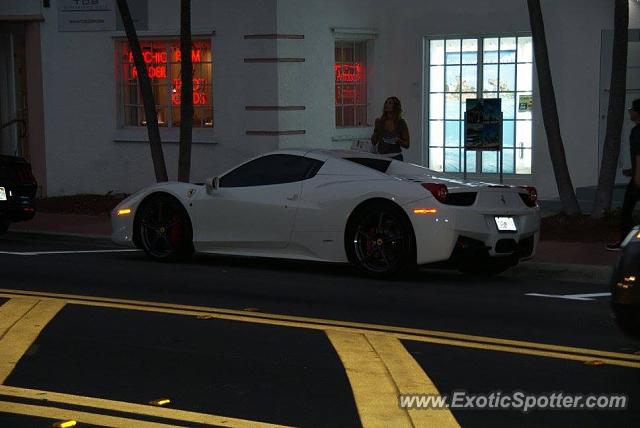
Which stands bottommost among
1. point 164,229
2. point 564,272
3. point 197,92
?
point 564,272

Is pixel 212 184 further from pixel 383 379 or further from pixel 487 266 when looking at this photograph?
pixel 383 379

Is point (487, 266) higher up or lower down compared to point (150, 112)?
lower down

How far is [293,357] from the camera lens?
8.46 meters

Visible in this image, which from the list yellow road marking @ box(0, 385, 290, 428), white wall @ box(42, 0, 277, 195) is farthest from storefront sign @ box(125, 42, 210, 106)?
yellow road marking @ box(0, 385, 290, 428)

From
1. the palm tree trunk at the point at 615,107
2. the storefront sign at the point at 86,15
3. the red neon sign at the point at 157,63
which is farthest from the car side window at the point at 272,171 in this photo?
the storefront sign at the point at 86,15

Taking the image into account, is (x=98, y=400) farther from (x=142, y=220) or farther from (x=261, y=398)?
(x=142, y=220)

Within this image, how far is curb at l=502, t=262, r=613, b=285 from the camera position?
12.8 metres

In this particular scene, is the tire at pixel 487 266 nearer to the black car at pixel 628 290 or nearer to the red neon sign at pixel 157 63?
the black car at pixel 628 290

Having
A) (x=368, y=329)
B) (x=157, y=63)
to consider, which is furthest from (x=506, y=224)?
(x=157, y=63)

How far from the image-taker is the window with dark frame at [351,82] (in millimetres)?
21500

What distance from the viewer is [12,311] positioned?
10.3m

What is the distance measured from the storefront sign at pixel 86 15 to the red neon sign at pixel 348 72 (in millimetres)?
3886

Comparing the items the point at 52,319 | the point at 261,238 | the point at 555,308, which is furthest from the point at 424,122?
the point at 52,319

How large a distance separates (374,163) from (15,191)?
519 centimetres
